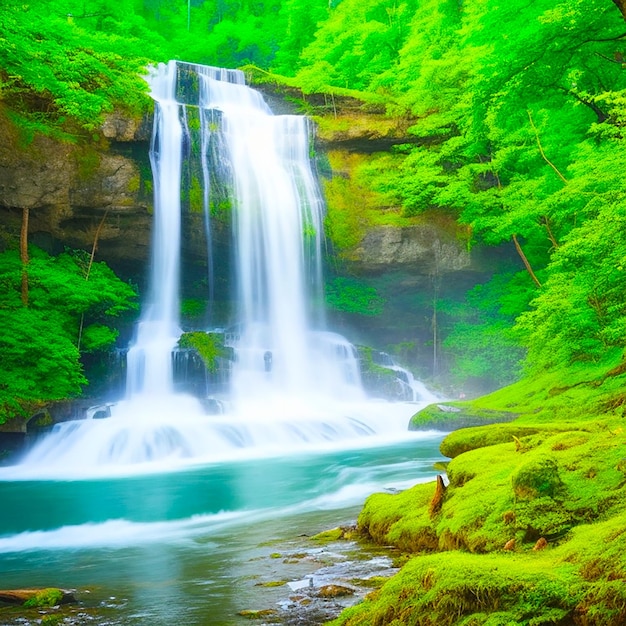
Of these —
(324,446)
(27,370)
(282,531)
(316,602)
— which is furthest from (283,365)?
(316,602)

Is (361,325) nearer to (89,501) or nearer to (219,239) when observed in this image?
(219,239)

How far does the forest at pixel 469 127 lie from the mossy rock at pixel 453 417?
1.77 meters

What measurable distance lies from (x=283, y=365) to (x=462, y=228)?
341 inches

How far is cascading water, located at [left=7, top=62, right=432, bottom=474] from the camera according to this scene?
17.1 metres

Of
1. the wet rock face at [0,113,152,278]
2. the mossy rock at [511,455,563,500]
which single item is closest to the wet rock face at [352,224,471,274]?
the wet rock face at [0,113,152,278]

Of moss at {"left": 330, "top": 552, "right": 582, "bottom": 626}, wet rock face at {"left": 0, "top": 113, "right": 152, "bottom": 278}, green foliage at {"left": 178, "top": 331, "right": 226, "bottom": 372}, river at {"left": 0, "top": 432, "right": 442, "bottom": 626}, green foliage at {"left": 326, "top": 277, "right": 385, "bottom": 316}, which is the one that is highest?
wet rock face at {"left": 0, "top": 113, "right": 152, "bottom": 278}

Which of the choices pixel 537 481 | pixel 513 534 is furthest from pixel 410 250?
pixel 513 534

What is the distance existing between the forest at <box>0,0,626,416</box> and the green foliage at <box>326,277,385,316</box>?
1.71 meters

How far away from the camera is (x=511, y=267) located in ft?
78.3

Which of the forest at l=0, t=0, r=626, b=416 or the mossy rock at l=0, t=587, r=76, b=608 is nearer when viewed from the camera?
the mossy rock at l=0, t=587, r=76, b=608

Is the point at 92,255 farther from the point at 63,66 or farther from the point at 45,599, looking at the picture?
the point at 45,599

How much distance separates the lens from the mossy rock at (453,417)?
1252 centimetres

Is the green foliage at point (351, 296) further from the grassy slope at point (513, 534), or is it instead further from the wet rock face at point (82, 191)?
the grassy slope at point (513, 534)

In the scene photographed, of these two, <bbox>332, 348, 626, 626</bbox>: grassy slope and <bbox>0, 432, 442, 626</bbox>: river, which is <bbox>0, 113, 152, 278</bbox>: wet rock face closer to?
<bbox>0, 432, 442, 626</bbox>: river
